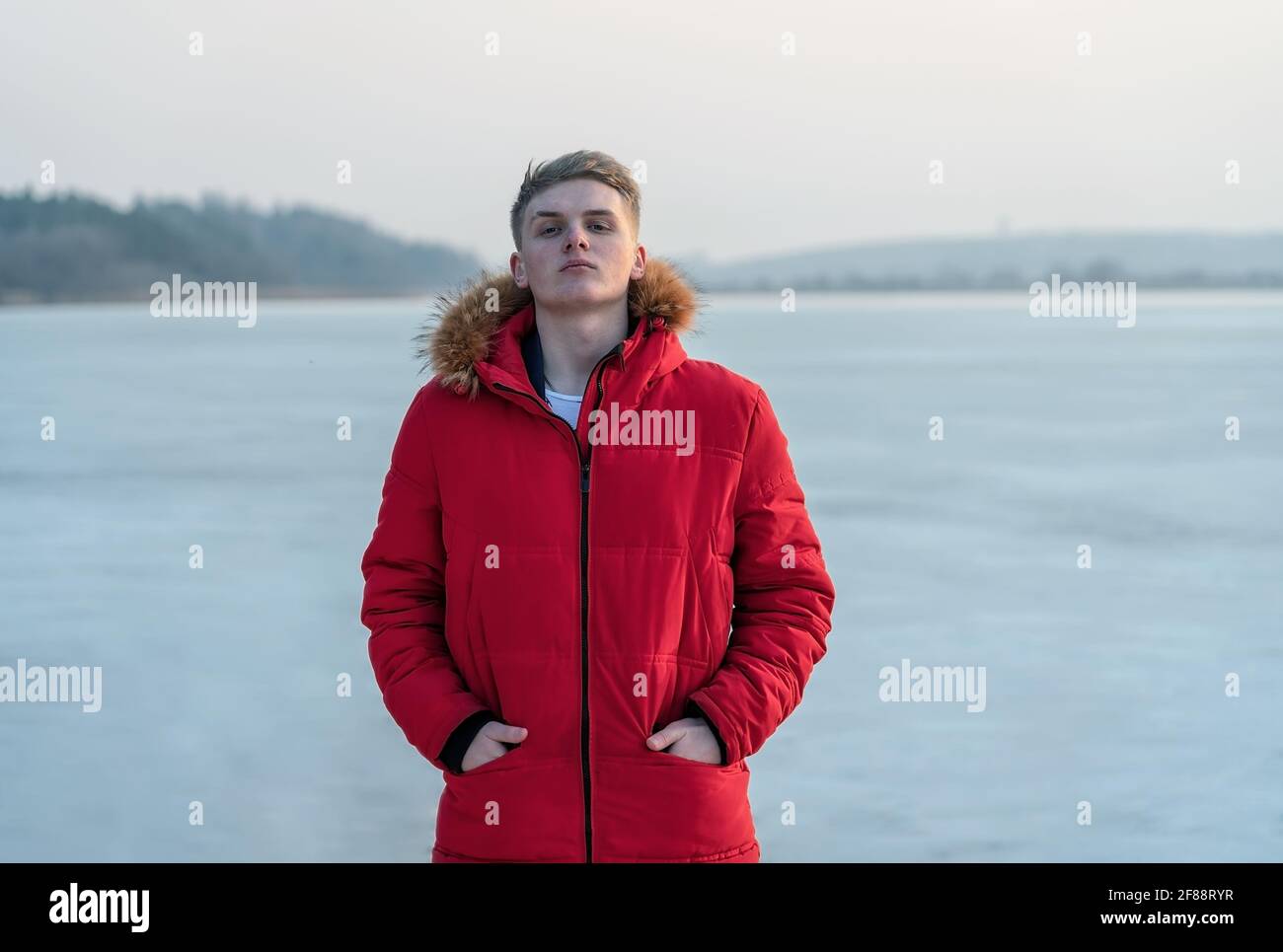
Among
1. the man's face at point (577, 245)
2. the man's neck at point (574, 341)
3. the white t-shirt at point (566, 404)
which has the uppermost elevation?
the man's face at point (577, 245)

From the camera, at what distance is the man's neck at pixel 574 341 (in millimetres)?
1831

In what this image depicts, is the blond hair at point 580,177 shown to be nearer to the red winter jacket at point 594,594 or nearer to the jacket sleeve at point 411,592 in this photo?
the red winter jacket at point 594,594

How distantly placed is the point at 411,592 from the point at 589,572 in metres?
0.24

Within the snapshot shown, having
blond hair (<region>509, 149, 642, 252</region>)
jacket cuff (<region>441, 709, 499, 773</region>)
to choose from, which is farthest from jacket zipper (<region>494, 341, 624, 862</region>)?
blond hair (<region>509, 149, 642, 252</region>)

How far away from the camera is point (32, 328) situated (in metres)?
30.4

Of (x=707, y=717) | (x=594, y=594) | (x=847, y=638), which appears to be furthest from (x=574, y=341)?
(x=847, y=638)

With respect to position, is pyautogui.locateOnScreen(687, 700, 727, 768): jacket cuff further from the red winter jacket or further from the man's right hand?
the man's right hand

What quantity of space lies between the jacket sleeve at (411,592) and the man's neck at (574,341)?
0.17 metres

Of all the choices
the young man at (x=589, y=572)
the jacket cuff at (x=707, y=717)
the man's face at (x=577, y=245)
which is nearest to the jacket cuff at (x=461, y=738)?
the young man at (x=589, y=572)

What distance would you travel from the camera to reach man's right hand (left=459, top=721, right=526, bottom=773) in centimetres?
172

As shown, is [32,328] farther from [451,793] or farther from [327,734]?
[451,793]
